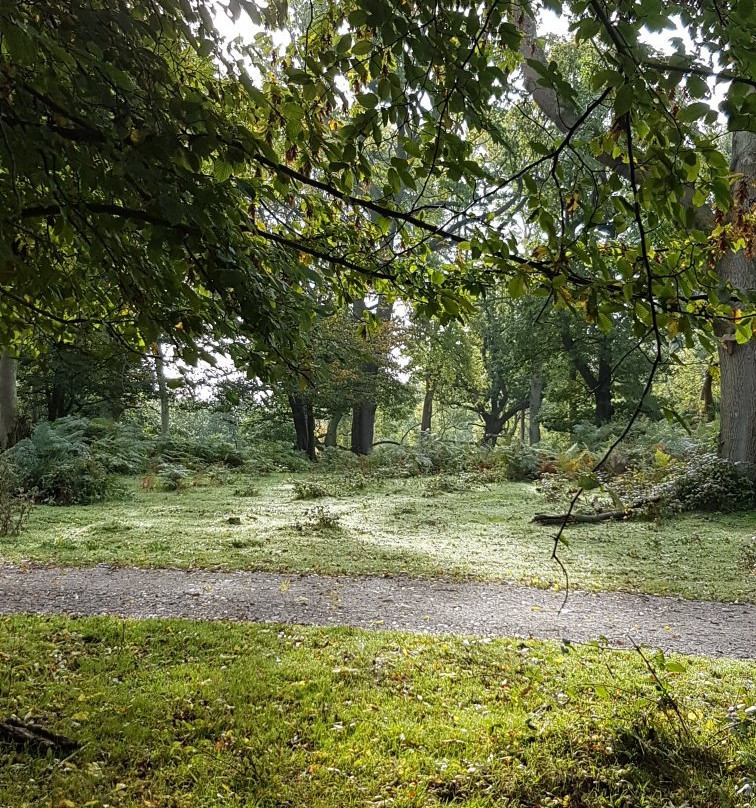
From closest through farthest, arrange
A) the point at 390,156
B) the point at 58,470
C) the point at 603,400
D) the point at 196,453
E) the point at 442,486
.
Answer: the point at 390,156 < the point at 58,470 < the point at 442,486 < the point at 196,453 < the point at 603,400

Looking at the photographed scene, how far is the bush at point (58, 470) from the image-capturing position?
35.3 feet

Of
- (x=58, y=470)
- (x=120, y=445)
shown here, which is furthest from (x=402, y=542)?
(x=120, y=445)

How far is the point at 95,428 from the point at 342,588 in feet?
41.2

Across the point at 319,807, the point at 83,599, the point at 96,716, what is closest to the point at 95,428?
the point at 83,599

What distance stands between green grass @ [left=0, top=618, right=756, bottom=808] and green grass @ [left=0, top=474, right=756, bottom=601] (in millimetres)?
2245

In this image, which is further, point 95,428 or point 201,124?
point 95,428

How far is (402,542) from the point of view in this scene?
26.3 ft

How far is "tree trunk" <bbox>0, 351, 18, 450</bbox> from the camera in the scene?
1210cm

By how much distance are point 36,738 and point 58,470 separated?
917cm

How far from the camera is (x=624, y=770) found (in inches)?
102

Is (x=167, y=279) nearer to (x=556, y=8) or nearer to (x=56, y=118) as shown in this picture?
(x=56, y=118)

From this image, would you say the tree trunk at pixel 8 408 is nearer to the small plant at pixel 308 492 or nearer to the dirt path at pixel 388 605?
the small plant at pixel 308 492

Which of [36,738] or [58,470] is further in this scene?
[58,470]

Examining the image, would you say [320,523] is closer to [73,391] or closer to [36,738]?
[36,738]
